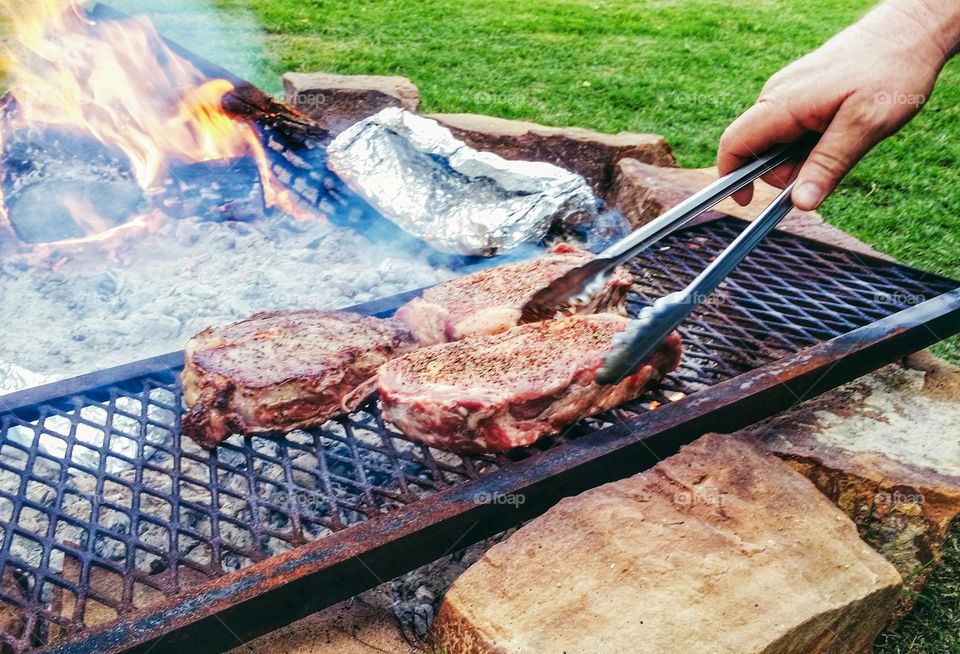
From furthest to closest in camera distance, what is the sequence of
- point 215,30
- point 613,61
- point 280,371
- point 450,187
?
point 215,30
point 613,61
point 450,187
point 280,371

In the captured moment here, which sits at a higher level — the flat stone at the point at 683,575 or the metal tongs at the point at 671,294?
the metal tongs at the point at 671,294

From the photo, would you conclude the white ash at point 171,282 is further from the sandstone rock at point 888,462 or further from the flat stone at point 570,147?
the sandstone rock at point 888,462

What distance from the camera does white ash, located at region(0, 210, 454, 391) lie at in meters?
3.47

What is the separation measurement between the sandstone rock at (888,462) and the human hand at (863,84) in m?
0.82

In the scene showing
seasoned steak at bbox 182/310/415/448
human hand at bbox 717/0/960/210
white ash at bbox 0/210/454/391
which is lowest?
white ash at bbox 0/210/454/391

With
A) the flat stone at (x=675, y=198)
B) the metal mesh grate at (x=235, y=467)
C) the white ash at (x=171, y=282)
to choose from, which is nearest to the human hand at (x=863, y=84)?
the metal mesh grate at (x=235, y=467)

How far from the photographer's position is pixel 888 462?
258 cm

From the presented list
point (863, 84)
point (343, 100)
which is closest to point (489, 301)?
point (863, 84)

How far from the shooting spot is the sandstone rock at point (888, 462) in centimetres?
249

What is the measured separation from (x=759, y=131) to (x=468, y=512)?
1.50 m

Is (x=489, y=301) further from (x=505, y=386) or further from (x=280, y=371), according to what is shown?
(x=280, y=371)

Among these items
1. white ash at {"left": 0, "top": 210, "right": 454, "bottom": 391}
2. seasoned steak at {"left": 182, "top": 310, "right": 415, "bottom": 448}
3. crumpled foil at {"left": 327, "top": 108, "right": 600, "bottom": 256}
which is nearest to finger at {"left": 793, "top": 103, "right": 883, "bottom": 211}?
seasoned steak at {"left": 182, "top": 310, "right": 415, "bottom": 448}

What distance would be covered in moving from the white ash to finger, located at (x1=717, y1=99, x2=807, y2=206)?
5.81 ft

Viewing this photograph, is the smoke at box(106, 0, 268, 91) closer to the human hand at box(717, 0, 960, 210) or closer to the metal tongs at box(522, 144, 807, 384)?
the metal tongs at box(522, 144, 807, 384)
